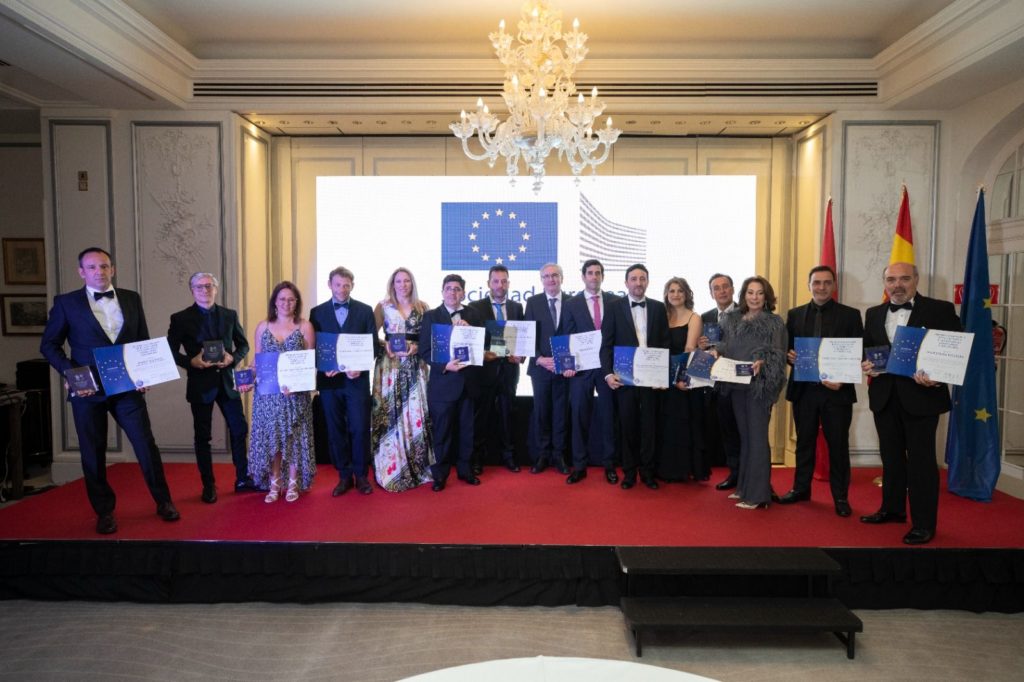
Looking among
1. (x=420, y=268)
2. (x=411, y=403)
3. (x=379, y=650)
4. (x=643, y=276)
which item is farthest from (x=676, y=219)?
(x=379, y=650)

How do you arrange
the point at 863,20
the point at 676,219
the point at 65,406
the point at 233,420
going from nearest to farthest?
the point at 233,420, the point at 863,20, the point at 65,406, the point at 676,219

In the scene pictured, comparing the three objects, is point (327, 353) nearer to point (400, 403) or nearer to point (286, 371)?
point (286, 371)

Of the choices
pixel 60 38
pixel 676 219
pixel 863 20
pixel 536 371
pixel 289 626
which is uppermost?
pixel 863 20

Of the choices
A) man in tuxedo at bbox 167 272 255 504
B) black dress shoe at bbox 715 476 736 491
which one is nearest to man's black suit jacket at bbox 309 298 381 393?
man in tuxedo at bbox 167 272 255 504

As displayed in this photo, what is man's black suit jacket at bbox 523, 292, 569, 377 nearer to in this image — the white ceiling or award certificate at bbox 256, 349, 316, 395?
award certificate at bbox 256, 349, 316, 395

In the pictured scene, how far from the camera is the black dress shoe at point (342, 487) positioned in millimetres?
4258

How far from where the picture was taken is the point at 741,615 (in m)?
2.93

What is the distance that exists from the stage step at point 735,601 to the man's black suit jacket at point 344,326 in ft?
6.72

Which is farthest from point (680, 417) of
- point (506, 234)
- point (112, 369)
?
point (112, 369)

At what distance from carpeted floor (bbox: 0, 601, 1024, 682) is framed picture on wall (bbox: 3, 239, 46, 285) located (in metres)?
4.84

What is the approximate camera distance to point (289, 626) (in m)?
3.17

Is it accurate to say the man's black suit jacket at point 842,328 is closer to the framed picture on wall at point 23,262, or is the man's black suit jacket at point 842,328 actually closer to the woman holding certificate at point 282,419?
the woman holding certificate at point 282,419

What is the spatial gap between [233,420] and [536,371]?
7.13 feet

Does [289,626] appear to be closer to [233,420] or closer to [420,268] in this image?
[233,420]
